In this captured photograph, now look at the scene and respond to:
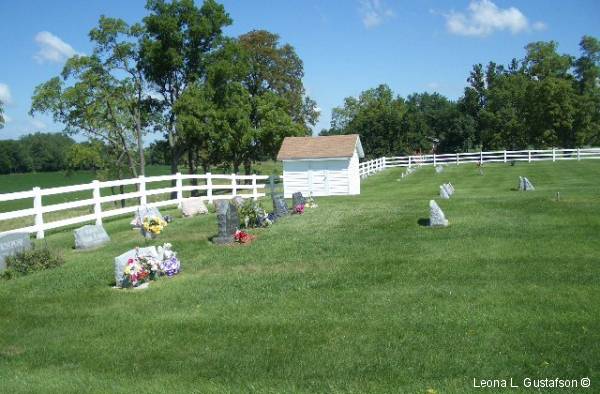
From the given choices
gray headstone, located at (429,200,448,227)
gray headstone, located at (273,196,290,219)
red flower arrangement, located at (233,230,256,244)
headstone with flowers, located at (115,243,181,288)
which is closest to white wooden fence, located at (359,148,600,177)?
gray headstone, located at (273,196,290,219)

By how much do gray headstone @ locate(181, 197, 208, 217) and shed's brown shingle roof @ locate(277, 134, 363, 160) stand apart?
11.4m

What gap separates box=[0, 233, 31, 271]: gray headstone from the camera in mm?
11500

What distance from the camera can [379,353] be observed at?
21.1 feet

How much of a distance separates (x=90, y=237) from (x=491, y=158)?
159 ft

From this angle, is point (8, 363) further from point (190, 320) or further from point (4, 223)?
point (4, 223)

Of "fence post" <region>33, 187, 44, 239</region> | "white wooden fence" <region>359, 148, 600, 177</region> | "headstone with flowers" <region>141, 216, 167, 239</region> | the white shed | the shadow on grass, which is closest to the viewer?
"headstone with flowers" <region>141, 216, 167, 239</region>

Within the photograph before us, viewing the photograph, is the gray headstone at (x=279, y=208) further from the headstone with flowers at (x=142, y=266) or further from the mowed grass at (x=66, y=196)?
the mowed grass at (x=66, y=196)

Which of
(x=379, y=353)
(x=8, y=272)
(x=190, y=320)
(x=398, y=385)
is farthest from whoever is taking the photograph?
(x=8, y=272)

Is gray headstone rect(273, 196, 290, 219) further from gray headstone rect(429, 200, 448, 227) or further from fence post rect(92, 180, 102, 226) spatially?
fence post rect(92, 180, 102, 226)

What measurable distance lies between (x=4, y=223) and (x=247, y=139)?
17.6 m

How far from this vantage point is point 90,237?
14.0 metres

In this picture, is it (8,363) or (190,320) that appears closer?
(8,363)

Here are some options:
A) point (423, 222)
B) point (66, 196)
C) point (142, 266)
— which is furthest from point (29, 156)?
point (142, 266)

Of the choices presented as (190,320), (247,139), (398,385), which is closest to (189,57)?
(247,139)
